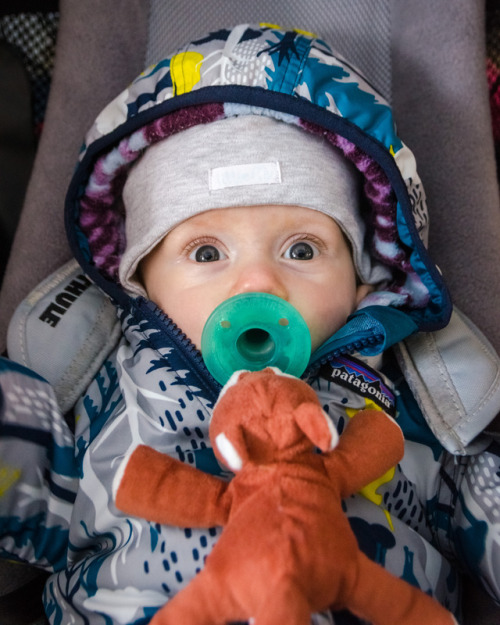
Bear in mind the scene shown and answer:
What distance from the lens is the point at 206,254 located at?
0.93m

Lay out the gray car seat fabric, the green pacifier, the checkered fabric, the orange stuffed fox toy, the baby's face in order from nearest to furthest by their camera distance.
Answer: the orange stuffed fox toy
the green pacifier
the baby's face
the gray car seat fabric
the checkered fabric

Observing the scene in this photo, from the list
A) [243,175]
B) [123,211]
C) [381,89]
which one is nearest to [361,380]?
[243,175]

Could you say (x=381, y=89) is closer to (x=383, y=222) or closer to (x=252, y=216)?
(x=383, y=222)

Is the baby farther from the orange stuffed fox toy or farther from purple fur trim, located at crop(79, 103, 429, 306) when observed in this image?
the orange stuffed fox toy

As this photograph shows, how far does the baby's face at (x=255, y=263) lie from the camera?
34.9 inches

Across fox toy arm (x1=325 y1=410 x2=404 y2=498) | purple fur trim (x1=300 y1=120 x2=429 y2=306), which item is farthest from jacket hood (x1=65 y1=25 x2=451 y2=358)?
fox toy arm (x1=325 y1=410 x2=404 y2=498)

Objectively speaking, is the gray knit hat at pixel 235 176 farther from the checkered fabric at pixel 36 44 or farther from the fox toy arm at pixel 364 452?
the checkered fabric at pixel 36 44

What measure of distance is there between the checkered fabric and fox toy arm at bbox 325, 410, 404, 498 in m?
1.08

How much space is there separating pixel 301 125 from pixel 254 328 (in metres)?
0.37

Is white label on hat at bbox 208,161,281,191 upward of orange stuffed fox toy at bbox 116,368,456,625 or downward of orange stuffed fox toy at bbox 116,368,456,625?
upward

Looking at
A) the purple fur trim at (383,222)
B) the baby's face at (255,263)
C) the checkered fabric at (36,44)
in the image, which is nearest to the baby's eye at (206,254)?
the baby's face at (255,263)

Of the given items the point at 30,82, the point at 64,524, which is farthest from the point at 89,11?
the point at 64,524

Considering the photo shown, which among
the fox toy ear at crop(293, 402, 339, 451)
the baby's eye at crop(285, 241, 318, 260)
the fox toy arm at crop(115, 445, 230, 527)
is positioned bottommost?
the fox toy arm at crop(115, 445, 230, 527)

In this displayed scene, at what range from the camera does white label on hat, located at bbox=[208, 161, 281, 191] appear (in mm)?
899
